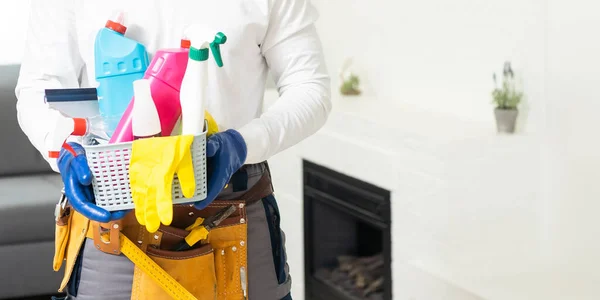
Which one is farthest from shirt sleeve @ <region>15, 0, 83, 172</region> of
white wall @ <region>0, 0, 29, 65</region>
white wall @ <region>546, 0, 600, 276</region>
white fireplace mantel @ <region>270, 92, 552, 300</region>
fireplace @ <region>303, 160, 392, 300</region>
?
white wall @ <region>0, 0, 29, 65</region>

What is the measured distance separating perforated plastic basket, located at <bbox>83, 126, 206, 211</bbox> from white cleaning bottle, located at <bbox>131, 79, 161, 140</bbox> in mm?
35

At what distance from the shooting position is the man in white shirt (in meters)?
1.35

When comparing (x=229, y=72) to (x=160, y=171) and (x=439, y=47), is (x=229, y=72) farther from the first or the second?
(x=439, y=47)

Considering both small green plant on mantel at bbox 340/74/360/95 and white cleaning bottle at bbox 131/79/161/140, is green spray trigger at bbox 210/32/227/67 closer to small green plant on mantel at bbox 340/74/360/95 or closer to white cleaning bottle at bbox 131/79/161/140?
white cleaning bottle at bbox 131/79/161/140

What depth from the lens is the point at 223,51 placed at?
1.37 meters

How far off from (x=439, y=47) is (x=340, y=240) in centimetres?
88

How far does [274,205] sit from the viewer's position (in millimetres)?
1458

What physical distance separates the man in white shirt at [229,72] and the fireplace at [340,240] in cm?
141

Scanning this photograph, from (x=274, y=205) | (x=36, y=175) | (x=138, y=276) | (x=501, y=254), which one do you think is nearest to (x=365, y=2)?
(x=501, y=254)

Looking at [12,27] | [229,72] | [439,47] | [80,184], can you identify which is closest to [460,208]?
[439,47]

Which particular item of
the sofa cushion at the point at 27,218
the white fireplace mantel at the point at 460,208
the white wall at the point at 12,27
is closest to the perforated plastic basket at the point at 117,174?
the white fireplace mantel at the point at 460,208

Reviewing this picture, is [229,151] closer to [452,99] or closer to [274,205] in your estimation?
[274,205]

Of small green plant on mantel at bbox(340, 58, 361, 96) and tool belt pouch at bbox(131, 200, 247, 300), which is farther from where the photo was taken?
small green plant on mantel at bbox(340, 58, 361, 96)

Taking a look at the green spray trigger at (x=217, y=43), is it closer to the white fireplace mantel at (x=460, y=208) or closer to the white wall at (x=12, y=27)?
the white fireplace mantel at (x=460, y=208)
